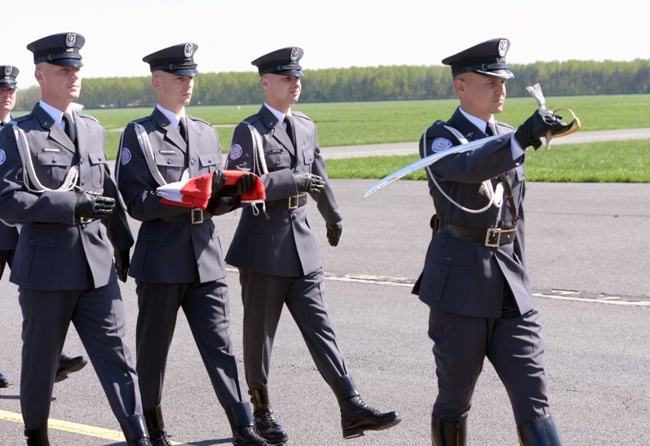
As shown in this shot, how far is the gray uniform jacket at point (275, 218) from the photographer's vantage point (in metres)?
6.29

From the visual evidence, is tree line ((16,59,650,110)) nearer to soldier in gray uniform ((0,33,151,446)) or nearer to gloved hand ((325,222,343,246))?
gloved hand ((325,222,343,246))

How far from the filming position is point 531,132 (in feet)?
14.4

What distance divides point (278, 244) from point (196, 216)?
58 centimetres

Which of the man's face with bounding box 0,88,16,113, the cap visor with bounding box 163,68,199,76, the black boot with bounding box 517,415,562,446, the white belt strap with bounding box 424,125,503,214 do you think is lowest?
the black boot with bounding box 517,415,562,446

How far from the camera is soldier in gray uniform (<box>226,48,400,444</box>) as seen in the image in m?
6.24

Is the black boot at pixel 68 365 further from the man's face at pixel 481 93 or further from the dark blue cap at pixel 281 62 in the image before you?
the man's face at pixel 481 93

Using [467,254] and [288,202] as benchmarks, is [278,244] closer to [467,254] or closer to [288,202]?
[288,202]

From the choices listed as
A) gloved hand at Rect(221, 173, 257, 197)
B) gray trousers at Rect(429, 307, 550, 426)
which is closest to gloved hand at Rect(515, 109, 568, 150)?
gray trousers at Rect(429, 307, 550, 426)

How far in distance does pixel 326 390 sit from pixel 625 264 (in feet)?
16.4

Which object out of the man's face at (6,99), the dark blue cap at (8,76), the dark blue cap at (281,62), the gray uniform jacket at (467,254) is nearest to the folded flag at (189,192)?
the dark blue cap at (281,62)

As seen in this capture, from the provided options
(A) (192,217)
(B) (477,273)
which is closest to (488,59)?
(B) (477,273)

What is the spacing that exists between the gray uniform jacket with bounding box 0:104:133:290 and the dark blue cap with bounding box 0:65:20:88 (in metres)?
3.18

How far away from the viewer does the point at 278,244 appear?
20.7ft

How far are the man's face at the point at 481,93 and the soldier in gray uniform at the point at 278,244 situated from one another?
1.44 meters
